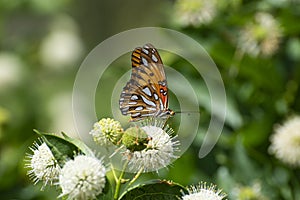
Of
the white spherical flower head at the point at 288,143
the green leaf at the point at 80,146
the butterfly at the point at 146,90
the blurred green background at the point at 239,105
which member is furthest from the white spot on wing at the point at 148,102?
the white spherical flower head at the point at 288,143

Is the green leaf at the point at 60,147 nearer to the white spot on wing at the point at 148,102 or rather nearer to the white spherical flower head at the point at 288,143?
the white spot on wing at the point at 148,102

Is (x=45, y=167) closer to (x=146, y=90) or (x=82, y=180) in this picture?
(x=82, y=180)

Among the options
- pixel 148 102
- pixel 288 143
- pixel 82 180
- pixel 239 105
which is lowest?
pixel 82 180

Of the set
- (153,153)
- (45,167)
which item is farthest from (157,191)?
(45,167)

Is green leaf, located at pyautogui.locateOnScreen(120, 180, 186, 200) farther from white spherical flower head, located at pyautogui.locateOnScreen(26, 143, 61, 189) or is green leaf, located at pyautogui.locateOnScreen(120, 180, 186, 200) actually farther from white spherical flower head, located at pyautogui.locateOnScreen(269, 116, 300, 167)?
white spherical flower head, located at pyautogui.locateOnScreen(269, 116, 300, 167)

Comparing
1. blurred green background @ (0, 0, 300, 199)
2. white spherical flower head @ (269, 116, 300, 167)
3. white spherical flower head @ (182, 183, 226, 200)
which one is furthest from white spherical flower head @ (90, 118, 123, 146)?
white spherical flower head @ (269, 116, 300, 167)

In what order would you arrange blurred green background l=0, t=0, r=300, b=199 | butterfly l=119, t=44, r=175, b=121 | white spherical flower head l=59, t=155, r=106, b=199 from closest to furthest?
white spherical flower head l=59, t=155, r=106, b=199
butterfly l=119, t=44, r=175, b=121
blurred green background l=0, t=0, r=300, b=199

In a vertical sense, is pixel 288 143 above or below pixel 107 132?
above
